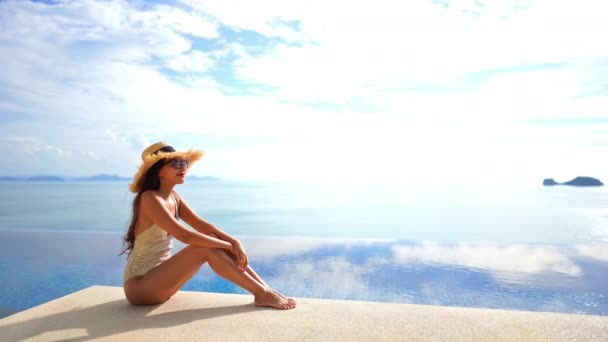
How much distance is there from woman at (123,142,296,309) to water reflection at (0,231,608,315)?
6.47ft

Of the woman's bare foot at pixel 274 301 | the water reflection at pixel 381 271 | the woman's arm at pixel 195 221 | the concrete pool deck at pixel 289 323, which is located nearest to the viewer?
the concrete pool deck at pixel 289 323

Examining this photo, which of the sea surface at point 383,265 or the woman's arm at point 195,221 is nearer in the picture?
the woman's arm at point 195,221

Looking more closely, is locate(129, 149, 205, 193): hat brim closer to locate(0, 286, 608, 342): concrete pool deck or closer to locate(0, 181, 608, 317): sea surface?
locate(0, 286, 608, 342): concrete pool deck

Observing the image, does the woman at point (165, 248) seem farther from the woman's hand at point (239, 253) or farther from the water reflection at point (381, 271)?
the water reflection at point (381, 271)

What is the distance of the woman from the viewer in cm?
280

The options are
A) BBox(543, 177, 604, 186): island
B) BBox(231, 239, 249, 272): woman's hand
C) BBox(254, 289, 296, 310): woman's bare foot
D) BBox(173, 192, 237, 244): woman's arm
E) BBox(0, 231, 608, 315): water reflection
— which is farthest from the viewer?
BBox(543, 177, 604, 186): island

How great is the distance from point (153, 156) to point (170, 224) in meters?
0.45

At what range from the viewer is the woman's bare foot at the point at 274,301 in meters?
3.00

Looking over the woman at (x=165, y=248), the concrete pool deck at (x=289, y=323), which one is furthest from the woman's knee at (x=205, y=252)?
the concrete pool deck at (x=289, y=323)

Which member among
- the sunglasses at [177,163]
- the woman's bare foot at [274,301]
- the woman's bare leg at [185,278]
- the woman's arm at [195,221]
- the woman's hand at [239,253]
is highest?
the sunglasses at [177,163]

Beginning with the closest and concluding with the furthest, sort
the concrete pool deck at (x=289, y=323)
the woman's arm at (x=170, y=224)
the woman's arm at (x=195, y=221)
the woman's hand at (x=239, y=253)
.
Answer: the concrete pool deck at (x=289, y=323), the woman's arm at (x=170, y=224), the woman's hand at (x=239, y=253), the woman's arm at (x=195, y=221)

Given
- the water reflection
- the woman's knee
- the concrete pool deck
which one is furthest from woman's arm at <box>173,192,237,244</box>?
the water reflection

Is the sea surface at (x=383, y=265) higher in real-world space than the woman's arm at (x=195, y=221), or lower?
lower

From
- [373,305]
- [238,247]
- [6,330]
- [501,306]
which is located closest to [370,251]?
[501,306]
